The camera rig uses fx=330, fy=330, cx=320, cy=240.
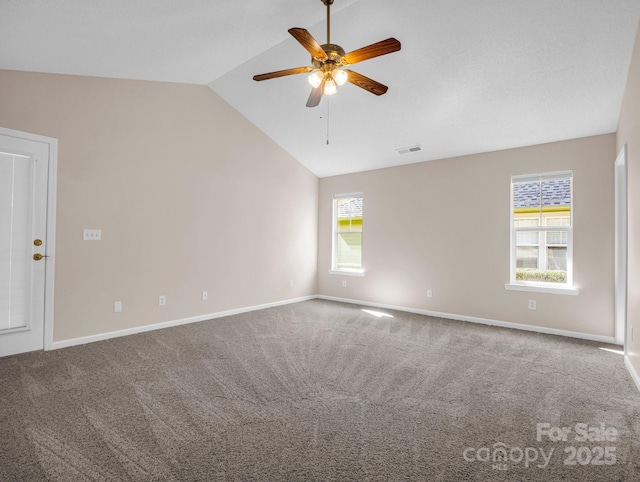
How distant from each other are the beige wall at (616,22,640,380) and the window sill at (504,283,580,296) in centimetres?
96

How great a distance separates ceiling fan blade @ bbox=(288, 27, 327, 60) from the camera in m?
2.21

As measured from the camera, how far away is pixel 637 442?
1.93 metres

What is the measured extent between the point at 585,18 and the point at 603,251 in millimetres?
2592

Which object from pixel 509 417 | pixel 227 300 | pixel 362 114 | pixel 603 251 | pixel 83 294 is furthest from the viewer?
pixel 227 300

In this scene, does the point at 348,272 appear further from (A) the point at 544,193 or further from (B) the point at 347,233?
(A) the point at 544,193

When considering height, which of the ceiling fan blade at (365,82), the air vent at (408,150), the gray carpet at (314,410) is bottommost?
the gray carpet at (314,410)

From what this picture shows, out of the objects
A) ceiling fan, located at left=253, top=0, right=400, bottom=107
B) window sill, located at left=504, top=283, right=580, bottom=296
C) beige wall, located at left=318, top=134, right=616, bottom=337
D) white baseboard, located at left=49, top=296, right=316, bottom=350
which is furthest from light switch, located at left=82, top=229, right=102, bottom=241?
window sill, located at left=504, top=283, right=580, bottom=296

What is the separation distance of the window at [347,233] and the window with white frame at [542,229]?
2.54 meters

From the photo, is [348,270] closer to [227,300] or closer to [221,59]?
[227,300]

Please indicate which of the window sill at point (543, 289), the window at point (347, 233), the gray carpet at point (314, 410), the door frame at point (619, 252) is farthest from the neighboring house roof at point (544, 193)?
the window at point (347, 233)

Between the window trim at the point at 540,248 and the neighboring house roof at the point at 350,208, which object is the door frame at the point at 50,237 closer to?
the neighboring house roof at the point at 350,208

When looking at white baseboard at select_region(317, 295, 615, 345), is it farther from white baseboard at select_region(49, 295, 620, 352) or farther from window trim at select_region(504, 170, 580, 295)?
window trim at select_region(504, 170, 580, 295)

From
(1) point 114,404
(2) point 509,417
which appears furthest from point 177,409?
(2) point 509,417

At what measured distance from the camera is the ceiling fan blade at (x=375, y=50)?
2.27 metres
